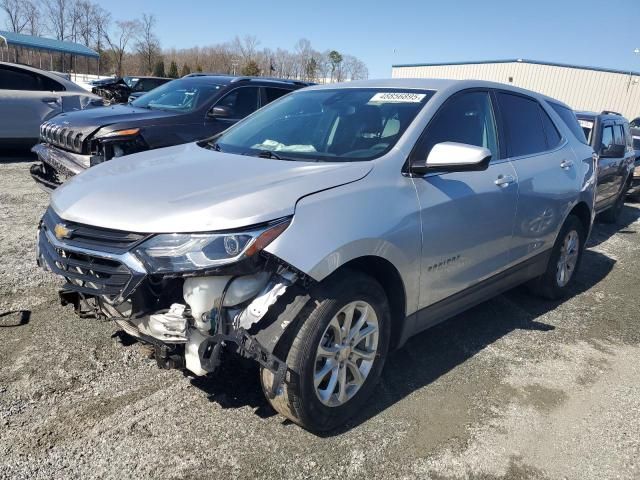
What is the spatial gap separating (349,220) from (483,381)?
1587 mm

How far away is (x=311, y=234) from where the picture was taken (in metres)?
2.47

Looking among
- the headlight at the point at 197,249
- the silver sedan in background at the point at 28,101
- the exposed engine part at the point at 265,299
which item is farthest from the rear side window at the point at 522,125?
the silver sedan in background at the point at 28,101

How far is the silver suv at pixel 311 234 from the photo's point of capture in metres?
2.38

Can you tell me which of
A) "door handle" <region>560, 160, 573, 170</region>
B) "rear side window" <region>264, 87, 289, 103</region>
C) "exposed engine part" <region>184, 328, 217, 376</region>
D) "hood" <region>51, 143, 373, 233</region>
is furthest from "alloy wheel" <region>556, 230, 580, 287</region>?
"rear side window" <region>264, 87, 289, 103</region>

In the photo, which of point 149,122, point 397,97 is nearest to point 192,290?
point 397,97

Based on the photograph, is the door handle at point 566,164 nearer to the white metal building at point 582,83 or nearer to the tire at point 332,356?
the tire at point 332,356

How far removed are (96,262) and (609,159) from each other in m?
7.90

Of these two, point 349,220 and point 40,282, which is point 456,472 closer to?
point 349,220

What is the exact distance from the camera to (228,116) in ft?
22.6

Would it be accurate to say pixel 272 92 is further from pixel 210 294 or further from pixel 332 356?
pixel 210 294

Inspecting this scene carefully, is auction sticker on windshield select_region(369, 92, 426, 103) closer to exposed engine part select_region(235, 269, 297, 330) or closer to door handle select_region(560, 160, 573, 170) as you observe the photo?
exposed engine part select_region(235, 269, 297, 330)

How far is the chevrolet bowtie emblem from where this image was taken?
2617 millimetres

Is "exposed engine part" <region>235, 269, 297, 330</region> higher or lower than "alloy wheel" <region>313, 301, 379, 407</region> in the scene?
higher

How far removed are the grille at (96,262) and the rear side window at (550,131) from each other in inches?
142
